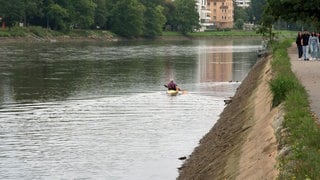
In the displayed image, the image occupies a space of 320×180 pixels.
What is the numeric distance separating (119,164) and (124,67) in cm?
4326

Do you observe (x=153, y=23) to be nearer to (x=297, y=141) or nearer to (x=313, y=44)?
(x=313, y=44)

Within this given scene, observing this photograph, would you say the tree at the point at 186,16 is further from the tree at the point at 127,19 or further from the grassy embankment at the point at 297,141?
the grassy embankment at the point at 297,141

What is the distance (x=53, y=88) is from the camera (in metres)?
42.8

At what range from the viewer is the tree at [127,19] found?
155000mm

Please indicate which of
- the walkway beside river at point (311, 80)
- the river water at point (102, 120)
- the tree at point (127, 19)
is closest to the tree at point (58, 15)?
the tree at point (127, 19)

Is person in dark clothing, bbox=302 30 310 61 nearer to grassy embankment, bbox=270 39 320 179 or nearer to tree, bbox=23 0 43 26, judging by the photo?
grassy embankment, bbox=270 39 320 179

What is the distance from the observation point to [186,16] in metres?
185

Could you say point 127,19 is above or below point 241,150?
above

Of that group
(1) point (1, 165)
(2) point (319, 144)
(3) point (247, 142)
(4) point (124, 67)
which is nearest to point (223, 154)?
(3) point (247, 142)

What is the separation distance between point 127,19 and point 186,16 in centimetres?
3571

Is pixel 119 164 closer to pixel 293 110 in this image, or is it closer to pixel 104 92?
pixel 293 110

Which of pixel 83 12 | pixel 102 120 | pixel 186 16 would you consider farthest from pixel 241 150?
pixel 186 16

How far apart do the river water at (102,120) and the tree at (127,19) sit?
97.9 metres

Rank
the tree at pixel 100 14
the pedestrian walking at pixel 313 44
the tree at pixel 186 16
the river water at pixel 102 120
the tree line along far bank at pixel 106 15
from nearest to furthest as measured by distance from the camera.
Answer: the river water at pixel 102 120 → the pedestrian walking at pixel 313 44 → the tree line along far bank at pixel 106 15 → the tree at pixel 100 14 → the tree at pixel 186 16
